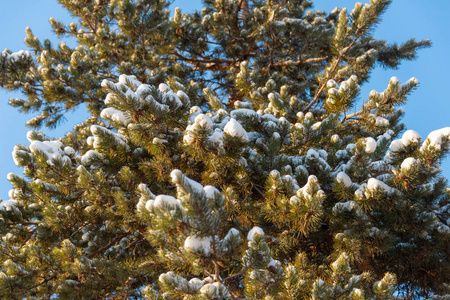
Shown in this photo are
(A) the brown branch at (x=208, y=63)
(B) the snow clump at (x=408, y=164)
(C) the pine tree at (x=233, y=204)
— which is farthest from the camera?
(A) the brown branch at (x=208, y=63)

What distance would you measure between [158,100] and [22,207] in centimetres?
234

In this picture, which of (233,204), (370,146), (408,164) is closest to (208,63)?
(370,146)

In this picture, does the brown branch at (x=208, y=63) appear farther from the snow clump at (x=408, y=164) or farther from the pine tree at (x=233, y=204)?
the snow clump at (x=408, y=164)

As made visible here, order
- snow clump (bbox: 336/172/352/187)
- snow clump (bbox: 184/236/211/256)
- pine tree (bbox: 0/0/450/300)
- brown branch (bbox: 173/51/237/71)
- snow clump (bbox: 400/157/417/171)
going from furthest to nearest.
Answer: brown branch (bbox: 173/51/237/71), snow clump (bbox: 336/172/352/187), snow clump (bbox: 400/157/417/171), pine tree (bbox: 0/0/450/300), snow clump (bbox: 184/236/211/256)

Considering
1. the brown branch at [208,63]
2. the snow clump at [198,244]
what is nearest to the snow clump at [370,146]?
the snow clump at [198,244]

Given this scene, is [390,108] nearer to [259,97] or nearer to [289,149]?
[289,149]

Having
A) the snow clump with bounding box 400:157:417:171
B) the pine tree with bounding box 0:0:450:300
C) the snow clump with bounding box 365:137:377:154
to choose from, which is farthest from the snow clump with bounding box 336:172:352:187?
the snow clump with bounding box 400:157:417:171

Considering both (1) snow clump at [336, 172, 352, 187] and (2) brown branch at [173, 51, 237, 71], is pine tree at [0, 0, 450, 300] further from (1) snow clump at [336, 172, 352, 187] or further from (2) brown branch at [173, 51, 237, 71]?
(2) brown branch at [173, 51, 237, 71]

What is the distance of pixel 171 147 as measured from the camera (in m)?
3.93

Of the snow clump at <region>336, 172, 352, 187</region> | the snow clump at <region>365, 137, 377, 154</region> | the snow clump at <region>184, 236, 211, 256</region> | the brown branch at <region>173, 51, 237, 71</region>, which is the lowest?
the snow clump at <region>184, 236, 211, 256</region>

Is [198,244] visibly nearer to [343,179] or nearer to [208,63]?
[343,179]

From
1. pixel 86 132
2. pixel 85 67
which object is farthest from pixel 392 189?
pixel 85 67

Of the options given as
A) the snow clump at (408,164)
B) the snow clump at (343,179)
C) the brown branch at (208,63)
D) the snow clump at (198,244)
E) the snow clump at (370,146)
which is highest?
the brown branch at (208,63)

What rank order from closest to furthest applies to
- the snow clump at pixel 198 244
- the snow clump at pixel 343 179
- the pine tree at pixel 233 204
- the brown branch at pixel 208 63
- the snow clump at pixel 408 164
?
1. the snow clump at pixel 198 244
2. the pine tree at pixel 233 204
3. the snow clump at pixel 408 164
4. the snow clump at pixel 343 179
5. the brown branch at pixel 208 63
